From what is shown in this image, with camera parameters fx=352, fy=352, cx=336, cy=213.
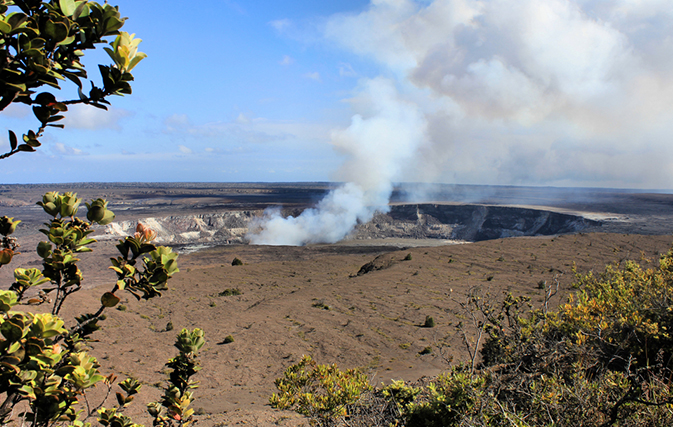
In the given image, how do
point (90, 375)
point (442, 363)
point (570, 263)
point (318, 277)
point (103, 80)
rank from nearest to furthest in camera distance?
point (103, 80), point (90, 375), point (442, 363), point (570, 263), point (318, 277)

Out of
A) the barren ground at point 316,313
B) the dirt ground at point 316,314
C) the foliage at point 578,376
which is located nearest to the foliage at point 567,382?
the foliage at point 578,376

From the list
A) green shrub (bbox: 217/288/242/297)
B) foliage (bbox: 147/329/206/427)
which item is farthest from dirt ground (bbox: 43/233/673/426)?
foliage (bbox: 147/329/206/427)

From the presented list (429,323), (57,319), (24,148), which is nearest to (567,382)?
(57,319)

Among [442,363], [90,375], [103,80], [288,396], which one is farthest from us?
[442,363]

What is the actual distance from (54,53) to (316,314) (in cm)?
1833

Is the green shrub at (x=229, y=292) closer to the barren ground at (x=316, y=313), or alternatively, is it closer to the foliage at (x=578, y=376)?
the barren ground at (x=316, y=313)

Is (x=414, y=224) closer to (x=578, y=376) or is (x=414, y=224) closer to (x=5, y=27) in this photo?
(x=578, y=376)

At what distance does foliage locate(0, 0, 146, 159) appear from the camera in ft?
5.64

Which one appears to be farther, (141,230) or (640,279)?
(640,279)

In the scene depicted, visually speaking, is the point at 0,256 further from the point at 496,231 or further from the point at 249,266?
the point at 496,231

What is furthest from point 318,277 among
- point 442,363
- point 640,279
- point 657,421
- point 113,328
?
point 657,421

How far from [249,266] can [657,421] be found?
33.5 m

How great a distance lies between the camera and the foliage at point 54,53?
67.6 inches

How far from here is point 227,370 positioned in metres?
13.6
